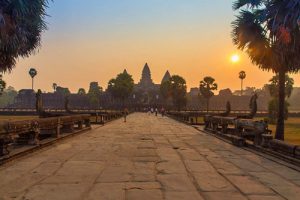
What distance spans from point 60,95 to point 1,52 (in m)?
184

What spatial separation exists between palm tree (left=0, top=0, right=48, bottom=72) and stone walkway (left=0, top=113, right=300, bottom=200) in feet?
12.3

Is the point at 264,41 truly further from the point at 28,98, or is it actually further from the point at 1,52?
the point at 28,98

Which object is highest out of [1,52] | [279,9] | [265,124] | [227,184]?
[279,9]

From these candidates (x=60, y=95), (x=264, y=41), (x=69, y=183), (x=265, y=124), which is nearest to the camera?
(x=69, y=183)

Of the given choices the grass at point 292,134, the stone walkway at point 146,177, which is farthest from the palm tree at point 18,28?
the grass at point 292,134

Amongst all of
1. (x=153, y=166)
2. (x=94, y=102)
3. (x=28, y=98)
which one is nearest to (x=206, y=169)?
(x=153, y=166)

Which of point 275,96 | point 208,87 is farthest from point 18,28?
point 208,87

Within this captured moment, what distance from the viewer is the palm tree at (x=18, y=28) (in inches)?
469

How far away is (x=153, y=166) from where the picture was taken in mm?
11664

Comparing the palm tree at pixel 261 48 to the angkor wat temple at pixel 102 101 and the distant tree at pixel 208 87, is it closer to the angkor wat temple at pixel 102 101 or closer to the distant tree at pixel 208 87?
the distant tree at pixel 208 87

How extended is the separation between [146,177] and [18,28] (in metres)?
7.45

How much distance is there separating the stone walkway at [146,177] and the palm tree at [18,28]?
148 inches

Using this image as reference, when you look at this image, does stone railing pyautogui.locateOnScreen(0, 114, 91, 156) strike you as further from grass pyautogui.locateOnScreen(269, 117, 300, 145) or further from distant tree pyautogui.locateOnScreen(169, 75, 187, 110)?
distant tree pyautogui.locateOnScreen(169, 75, 187, 110)

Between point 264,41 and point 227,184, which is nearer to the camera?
point 227,184
